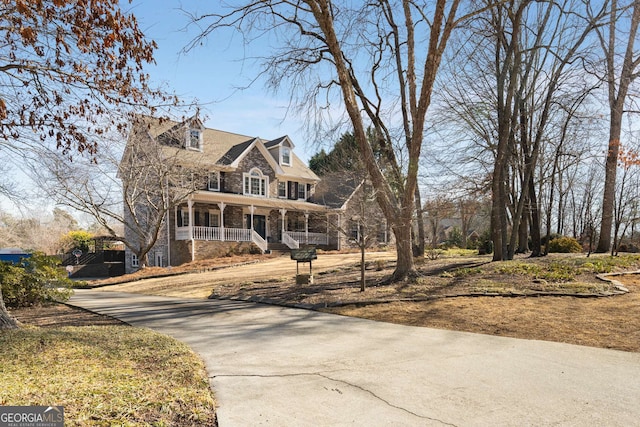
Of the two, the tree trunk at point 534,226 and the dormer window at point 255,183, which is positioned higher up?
the dormer window at point 255,183

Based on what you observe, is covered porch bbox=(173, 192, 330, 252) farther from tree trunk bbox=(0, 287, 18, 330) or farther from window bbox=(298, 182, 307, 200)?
tree trunk bbox=(0, 287, 18, 330)

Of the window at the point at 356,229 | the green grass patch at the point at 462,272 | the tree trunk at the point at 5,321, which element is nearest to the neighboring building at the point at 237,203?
the window at the point at 356,229

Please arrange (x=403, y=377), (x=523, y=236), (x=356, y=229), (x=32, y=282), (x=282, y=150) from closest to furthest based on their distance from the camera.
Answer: (x=403, y=377) < (x=32, y=282) < (x=523, y=236) < (x=356, y=229) < (x=282, y=150)

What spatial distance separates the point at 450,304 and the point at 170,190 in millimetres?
18456

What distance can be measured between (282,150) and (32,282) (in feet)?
79.8

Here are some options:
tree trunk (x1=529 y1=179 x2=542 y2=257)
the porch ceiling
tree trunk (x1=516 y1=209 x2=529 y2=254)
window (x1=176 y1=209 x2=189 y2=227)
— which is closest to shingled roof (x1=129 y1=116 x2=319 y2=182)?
the porch ceiling

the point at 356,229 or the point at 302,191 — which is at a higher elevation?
the point at 302,191

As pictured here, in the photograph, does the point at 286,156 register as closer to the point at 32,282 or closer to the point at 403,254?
the point at 403,254

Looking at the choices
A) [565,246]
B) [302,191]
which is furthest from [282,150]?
[565,246]

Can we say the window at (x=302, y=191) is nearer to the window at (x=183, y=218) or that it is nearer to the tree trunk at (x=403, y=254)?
the window at (x=183, y=218)

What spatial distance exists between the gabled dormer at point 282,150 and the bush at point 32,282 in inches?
912

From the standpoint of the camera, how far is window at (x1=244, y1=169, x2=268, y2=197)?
29.9 meters

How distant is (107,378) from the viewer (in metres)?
3.96

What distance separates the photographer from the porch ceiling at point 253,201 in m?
26.0
